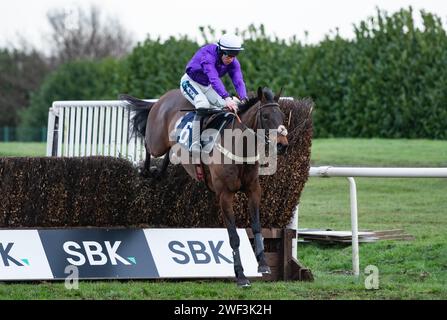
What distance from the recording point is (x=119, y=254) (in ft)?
28.6

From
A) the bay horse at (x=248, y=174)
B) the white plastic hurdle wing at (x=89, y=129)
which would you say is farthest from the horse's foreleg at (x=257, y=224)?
the white plastic hurdle wing at (x=89, y=129)

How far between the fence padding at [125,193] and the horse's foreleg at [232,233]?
0.54 m

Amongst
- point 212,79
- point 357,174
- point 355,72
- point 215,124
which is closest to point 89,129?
point 215,124

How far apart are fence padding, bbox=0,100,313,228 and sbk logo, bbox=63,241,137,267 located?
54 centimetres

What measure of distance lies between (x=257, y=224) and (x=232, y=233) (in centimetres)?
26

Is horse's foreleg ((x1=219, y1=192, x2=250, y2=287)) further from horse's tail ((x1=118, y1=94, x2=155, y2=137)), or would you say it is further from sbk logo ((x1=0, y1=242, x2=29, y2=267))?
horse's tail ((x1=118, y1=94, x2=155, y2=137))

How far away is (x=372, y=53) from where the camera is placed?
26062 mm

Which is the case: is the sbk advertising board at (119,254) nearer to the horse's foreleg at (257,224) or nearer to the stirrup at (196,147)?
the horse's foreleg at (257,224)

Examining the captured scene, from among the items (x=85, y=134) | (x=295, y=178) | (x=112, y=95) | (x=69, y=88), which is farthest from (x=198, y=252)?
(x=69, y=88)

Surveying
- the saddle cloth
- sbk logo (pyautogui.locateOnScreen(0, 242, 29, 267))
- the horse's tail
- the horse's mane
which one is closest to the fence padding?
the saddle cloth

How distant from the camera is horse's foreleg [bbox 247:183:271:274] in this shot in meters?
8.54

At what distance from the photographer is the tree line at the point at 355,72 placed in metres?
25.1

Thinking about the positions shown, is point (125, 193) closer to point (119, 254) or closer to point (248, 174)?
point (119, 254)

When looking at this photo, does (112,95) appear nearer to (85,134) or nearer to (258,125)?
(85,134)
